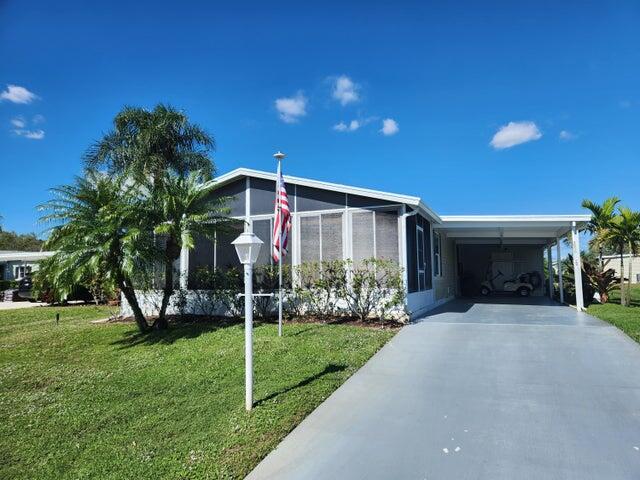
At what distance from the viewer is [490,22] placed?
10266 mm

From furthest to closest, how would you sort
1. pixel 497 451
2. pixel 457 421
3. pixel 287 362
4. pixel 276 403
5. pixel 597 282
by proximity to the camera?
pixel 597 282, pixel 287 362, pixel 276 403, pixel 457 421, pixel 497 451

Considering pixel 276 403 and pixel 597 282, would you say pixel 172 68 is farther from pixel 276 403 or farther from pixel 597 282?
pixel 597 282

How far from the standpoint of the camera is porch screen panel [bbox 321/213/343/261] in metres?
10.5

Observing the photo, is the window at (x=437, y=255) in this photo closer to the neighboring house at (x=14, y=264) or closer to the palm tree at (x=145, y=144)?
the palm tree at (x=145, y=144)

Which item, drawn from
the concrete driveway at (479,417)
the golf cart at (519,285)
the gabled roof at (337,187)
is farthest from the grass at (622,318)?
the golf cart at (519,285)

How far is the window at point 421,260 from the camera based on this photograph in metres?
11.4

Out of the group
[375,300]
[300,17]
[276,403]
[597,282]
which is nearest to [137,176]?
[300,17]

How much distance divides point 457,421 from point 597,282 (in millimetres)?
12993

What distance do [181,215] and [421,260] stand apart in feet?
21.4

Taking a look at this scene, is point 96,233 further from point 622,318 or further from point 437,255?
point 622,318

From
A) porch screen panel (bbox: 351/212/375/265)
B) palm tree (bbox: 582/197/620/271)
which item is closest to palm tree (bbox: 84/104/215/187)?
porch screen panel (bbox: 351/212/375/265)

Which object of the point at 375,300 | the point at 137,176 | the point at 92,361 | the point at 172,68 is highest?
the point at 172,68

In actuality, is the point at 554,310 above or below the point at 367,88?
A: below

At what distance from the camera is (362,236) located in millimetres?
10320
